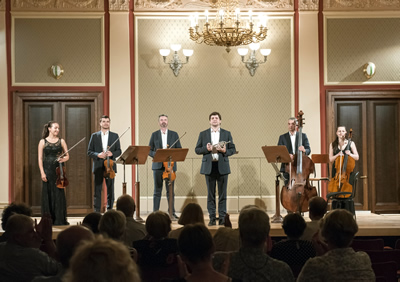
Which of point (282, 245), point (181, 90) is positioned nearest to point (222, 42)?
point (181, 90)

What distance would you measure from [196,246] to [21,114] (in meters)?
7.62

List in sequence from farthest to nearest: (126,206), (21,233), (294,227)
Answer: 1. (126,206)
2. (294,227)
3. (21,233)

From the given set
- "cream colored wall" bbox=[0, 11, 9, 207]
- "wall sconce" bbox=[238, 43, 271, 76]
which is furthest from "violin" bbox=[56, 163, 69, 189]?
"wall sconce" bbox=[238, 43, 271, 76]

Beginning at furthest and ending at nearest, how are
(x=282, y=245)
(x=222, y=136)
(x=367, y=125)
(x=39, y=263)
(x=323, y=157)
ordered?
(x=367, y=125)
(x=323, y=157)
(x=222, y=136)
(x=282, y=245)
(x=39, y=263)

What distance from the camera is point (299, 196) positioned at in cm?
752

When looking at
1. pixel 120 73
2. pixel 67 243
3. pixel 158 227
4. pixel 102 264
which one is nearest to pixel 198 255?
pixel 67 243

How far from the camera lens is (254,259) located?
2.88 m

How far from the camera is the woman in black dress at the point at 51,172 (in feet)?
26.6

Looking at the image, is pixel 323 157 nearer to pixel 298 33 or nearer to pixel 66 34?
pixel 298 33

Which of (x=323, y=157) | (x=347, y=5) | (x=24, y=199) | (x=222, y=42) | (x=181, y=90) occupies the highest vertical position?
(x=347, y=5)

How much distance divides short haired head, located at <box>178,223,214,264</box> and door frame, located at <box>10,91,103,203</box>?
23.6ft

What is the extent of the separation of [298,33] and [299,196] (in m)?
3.24

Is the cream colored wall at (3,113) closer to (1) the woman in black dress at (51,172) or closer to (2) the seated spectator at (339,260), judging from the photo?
(1) the woman in black dress at (51,172)

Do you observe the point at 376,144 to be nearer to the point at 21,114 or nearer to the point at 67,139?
the point at 67,139
